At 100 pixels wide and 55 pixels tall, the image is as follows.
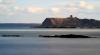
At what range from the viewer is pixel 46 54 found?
88438mm

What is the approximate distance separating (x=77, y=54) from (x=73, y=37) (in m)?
88.9

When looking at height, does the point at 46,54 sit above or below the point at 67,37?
above

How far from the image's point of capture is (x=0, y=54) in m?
85.8

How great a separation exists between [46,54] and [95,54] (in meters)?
11.0

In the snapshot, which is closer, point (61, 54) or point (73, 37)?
point (61, 54)

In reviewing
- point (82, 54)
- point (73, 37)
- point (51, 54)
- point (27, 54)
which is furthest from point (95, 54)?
point (73, 37)

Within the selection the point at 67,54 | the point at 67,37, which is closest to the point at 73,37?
the point at 67,37

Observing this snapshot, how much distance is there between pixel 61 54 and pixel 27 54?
7.64 meters

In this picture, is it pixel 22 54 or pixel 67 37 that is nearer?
pixel 22 54

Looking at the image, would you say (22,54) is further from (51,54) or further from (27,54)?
(51,54)

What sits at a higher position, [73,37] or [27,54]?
[27,54]

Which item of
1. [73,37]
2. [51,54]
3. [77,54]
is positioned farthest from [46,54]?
[73,37]

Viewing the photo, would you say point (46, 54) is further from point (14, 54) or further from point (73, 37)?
point (73, 37)

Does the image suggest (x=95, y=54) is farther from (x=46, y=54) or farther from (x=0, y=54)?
(x=0, y=54)
